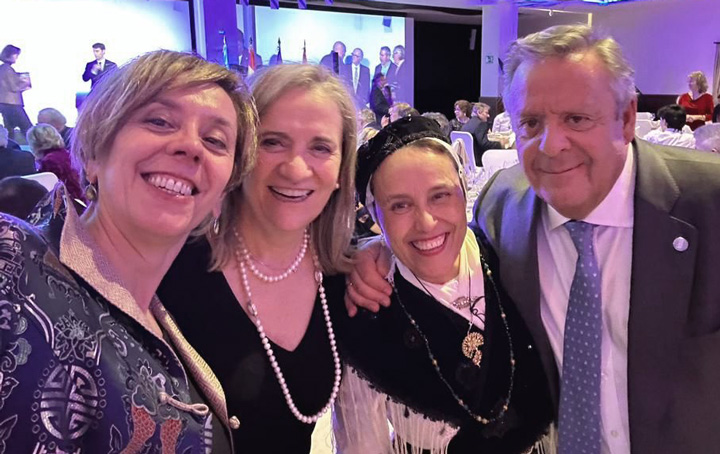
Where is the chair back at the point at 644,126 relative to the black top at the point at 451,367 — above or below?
below

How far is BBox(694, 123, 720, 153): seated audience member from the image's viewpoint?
13.0ft

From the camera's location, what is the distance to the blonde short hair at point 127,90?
1050 mm

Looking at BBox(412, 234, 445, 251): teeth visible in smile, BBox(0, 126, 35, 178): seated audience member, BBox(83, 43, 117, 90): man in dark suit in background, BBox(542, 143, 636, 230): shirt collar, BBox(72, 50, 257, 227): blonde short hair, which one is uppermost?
BBox(83, 43, 117, 90): man in dark suit in background

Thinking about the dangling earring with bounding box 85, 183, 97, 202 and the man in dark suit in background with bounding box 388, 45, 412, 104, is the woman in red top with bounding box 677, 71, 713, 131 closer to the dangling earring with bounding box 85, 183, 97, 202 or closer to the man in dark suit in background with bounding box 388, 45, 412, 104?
the man in dark suit in background with bounding box 388, 45, 412, 104

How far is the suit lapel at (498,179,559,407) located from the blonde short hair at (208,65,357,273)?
431 mm

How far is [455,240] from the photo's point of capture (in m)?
1.48

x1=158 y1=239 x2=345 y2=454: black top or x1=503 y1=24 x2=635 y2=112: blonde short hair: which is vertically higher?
x1=503 y1=24 x2=635 y2=112: blonde short hair

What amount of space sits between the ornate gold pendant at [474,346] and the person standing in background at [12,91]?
27.5 ft

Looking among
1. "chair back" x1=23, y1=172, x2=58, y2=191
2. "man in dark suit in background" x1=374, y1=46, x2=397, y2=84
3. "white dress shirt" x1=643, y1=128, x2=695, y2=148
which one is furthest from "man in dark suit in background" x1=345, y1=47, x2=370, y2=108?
"chair back" x1=23, y1=172, x2=58, y2=191

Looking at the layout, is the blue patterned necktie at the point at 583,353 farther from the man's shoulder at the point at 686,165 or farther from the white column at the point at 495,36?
the white column at the point at 495,36

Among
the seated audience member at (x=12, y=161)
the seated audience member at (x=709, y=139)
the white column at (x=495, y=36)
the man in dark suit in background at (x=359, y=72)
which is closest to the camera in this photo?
the seated audience member at (x=709, y=139)

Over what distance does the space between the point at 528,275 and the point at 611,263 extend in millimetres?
197

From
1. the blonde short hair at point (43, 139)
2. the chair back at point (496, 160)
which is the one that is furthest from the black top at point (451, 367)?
the chair back at point (496, 160)

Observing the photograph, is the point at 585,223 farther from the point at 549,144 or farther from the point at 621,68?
the point at 621,68
